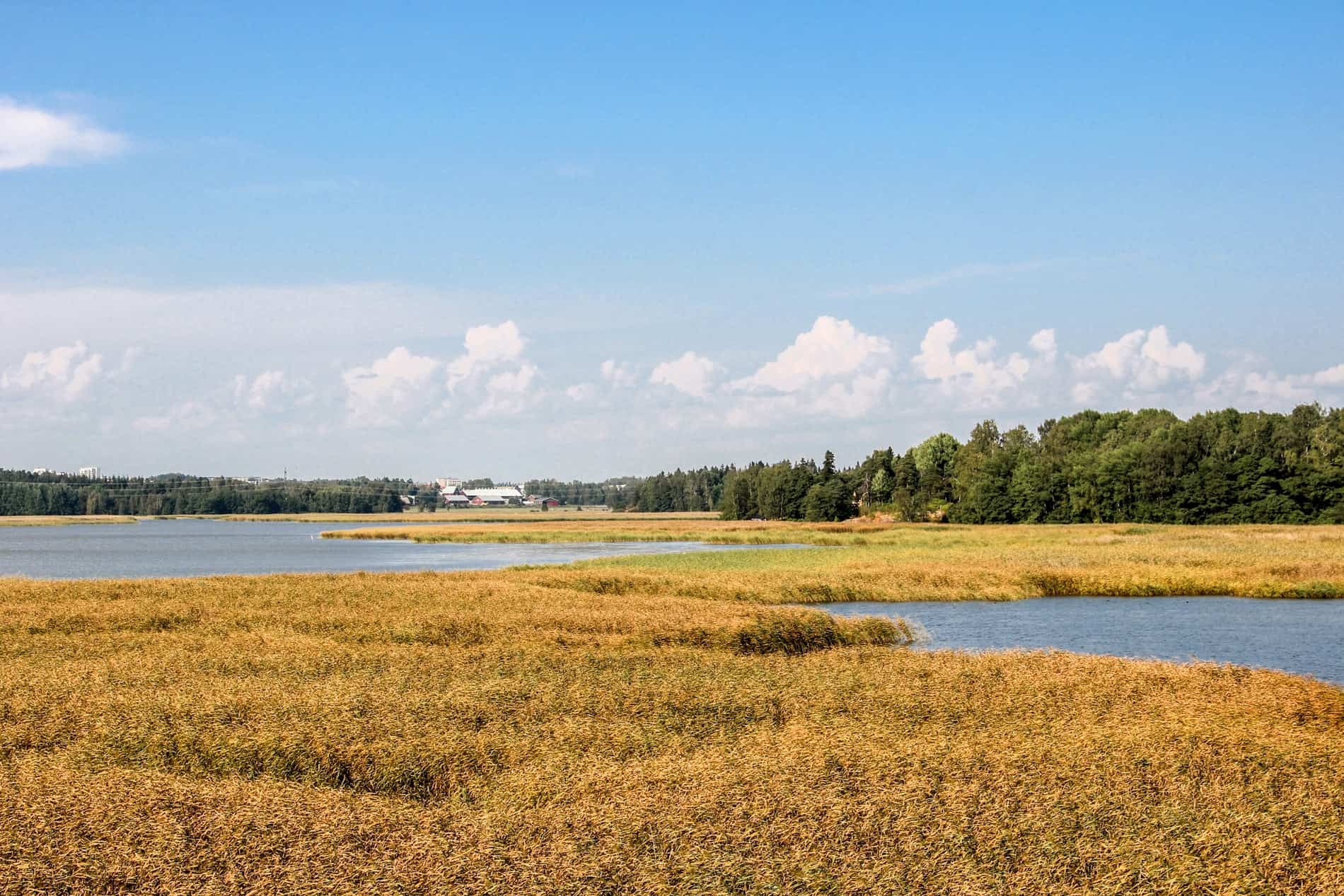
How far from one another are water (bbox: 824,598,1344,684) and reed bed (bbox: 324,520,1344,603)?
5.57 ft

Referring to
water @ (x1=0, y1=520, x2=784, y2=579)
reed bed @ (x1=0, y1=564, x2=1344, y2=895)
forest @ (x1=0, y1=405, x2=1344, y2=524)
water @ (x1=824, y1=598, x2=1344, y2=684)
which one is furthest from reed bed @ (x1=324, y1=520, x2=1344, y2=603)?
forest @ (x1=0, y1=405, x2=1344, y2=524)

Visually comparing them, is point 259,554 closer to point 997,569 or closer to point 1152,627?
point 997,569

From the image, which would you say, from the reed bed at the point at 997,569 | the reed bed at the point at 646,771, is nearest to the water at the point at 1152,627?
the reed bed at the point at 997,569

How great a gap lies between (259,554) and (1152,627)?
66.7m

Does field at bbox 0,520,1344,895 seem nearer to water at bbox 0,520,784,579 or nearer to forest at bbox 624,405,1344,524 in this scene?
water at bbox 0,520,784,579

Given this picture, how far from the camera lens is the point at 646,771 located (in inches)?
453

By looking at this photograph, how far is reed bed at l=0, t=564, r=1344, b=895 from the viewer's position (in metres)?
8.66

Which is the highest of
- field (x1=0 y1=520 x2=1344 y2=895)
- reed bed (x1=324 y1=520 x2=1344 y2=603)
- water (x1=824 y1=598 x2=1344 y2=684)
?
field (x1=0 y1=520 x2=1344 y2=895)

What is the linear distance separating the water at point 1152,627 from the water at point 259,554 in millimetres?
29986

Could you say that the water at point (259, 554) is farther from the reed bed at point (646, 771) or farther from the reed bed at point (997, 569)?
the reed bed at point (646, 771)

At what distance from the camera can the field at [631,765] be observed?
8.68 metres

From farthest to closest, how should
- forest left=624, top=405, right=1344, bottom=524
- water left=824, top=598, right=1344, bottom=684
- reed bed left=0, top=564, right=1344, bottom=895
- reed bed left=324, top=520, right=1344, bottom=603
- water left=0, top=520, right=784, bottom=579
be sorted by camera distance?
forest left=624, top=405, right=1344, bottom=524, water left=0, top=520, right=784, bottom=579, reed bed left=324, top=520, right=1344, bottom=603, water left=824, top=598, right=1344, bottom=684, reed bed left=0, top=564, right=1344, bottom=895

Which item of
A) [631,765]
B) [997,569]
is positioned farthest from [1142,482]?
[631,765]

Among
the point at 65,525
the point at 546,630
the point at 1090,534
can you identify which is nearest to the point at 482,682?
the point at 546,630
